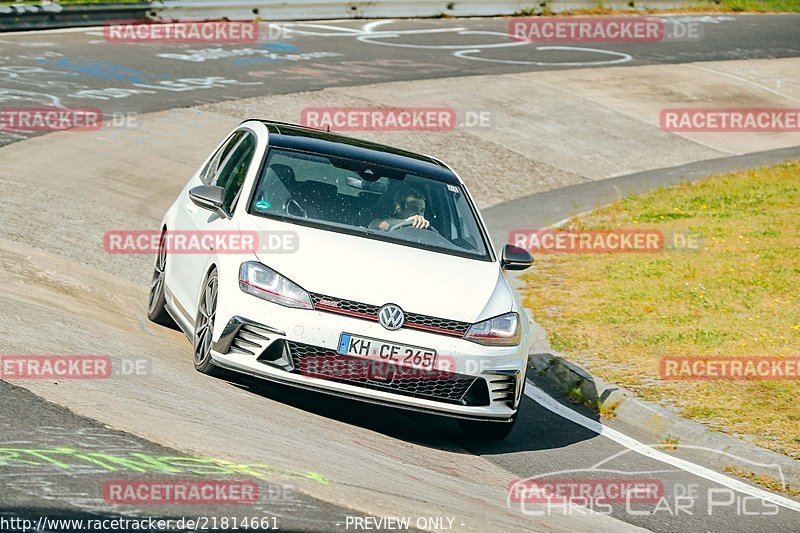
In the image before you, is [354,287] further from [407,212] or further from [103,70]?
[103,70]

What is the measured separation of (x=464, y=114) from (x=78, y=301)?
13.3 meters

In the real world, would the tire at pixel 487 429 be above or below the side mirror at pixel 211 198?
below

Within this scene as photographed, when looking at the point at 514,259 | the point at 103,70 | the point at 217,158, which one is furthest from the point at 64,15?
the point at 514,259

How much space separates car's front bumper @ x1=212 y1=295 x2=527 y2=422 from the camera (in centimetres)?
746

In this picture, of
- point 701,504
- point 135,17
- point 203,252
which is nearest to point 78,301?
point 203,252

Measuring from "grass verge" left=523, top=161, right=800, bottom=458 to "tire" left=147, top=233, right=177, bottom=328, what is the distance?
343cm

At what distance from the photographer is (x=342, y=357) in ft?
24.5

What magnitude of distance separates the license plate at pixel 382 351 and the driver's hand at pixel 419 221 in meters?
1.53

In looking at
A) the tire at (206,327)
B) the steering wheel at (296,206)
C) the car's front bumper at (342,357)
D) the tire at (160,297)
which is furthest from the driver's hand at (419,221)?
the tire at (160,297)

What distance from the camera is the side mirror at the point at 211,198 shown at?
28.4 feet

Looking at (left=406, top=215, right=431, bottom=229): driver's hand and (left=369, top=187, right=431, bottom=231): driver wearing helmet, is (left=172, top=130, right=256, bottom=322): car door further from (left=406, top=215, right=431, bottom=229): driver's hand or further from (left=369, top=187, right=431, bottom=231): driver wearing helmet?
(left=406, top=215, right=431, bottom=229): driver's hand

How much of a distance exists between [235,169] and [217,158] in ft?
2.66

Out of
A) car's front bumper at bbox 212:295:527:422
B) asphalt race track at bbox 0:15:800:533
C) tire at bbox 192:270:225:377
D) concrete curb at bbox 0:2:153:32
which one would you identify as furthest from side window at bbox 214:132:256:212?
concrete curb at bbox 0:2:153:32

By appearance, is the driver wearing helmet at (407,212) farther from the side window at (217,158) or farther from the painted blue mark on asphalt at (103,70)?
the painted blue mark on asphalt at (103,70)
